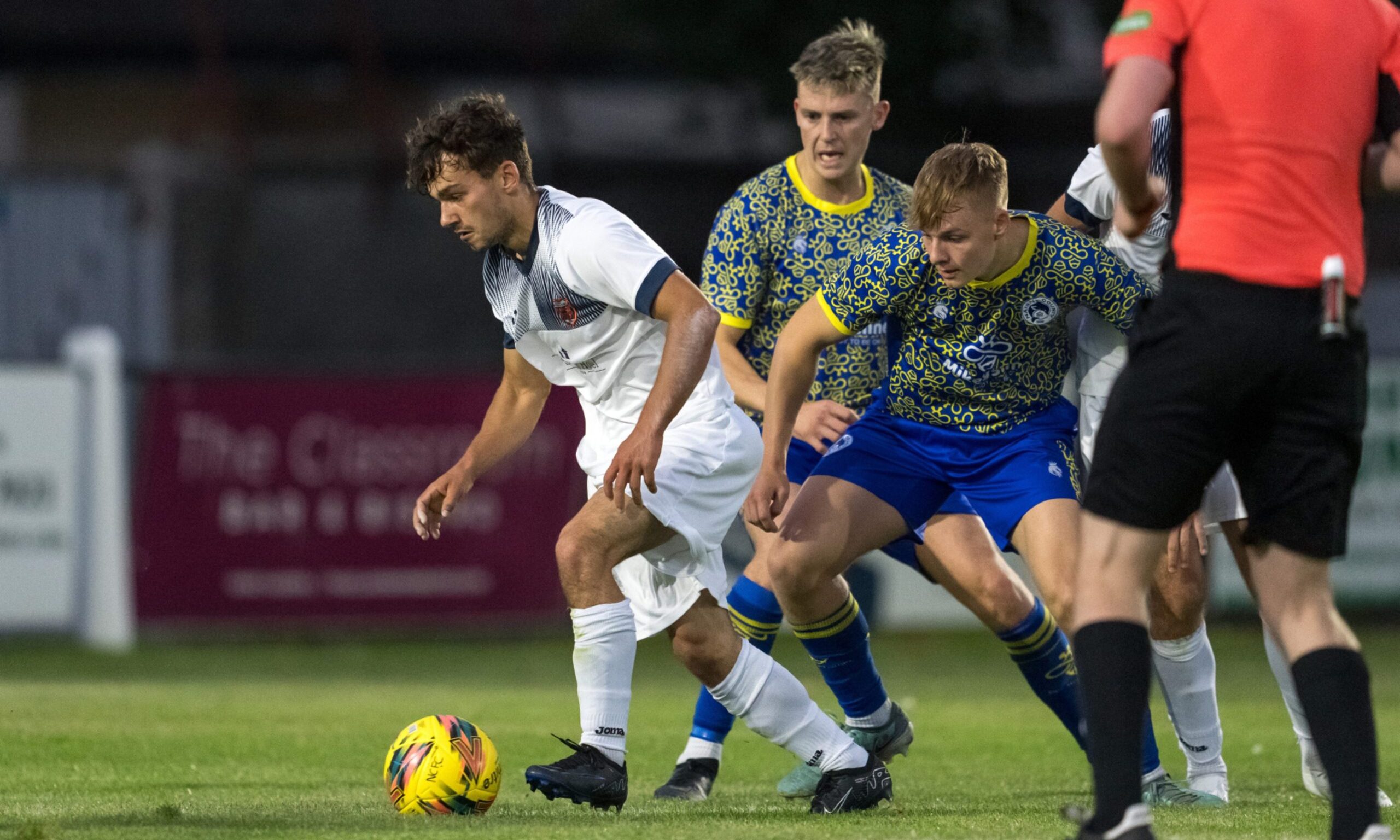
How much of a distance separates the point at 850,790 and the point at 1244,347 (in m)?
2.21

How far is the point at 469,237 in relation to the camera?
18.4ft

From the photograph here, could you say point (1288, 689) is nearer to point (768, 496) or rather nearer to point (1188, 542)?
point (1188, 542)

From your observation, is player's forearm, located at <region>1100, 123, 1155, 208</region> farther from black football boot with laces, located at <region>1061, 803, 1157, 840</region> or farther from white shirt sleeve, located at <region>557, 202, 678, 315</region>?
white shirt sleeve, located at <region>557, 202, 678, 315</region>

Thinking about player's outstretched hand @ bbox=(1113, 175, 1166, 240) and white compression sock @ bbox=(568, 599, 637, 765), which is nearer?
player's outstretched hand @ bbox=(1113, 175, 1166, 240)

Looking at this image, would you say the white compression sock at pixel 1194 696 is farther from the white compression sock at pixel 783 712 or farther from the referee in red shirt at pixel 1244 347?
the referee in red shirt at pixel 1244 347

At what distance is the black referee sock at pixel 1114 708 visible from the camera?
4.07 m

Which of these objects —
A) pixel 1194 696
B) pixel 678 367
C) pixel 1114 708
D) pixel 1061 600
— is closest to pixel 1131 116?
pixel 1114 708

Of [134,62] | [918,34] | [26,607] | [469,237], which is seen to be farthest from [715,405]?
[134,62]

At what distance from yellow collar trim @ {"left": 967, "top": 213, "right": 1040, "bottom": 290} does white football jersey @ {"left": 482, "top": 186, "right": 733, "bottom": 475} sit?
0.81 metres

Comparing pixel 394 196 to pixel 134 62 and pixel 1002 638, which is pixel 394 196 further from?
pixel 1002 638

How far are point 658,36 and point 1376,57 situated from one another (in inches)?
593

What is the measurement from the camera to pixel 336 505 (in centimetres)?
1370

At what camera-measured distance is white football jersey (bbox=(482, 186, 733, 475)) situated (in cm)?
548

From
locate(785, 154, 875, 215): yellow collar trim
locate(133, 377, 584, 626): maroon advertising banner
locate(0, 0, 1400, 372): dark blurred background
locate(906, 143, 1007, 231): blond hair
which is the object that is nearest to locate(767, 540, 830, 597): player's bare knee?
locate(906, 143, 1007, 231): blond hair
